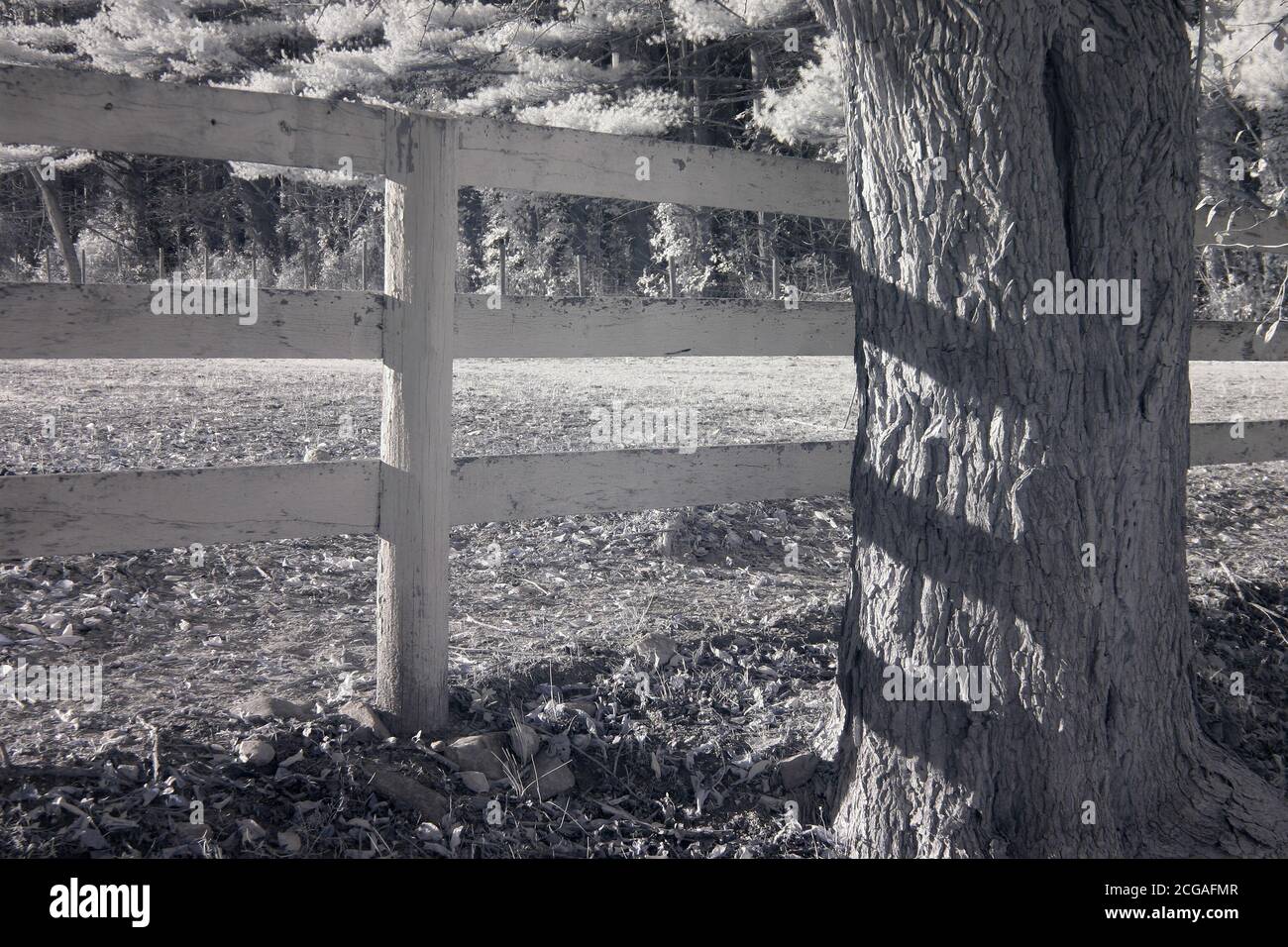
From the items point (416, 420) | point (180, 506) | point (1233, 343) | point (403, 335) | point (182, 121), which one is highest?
point (182, 121)

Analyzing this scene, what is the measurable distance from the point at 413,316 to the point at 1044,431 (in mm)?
1848

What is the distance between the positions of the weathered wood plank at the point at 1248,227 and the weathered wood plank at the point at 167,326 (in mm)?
3970

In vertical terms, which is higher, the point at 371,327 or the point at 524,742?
the point at 371,327

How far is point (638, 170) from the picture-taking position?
3373 mm

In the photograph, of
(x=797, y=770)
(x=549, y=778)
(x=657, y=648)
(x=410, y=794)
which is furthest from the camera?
(x=657, y=648)

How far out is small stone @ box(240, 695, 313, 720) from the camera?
3.13 metres

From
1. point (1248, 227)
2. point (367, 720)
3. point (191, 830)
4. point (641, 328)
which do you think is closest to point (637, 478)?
point (641, 328)

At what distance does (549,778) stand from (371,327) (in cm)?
149

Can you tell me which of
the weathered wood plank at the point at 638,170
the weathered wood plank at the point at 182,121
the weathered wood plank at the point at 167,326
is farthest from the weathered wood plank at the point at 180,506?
the weathered wood plank at the point at 638,170

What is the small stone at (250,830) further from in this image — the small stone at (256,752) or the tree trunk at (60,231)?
the tree trunk at (60,231)

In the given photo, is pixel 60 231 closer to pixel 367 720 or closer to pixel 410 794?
pixel 367 720

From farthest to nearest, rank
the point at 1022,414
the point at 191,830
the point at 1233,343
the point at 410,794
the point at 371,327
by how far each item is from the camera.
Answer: the point at 1233,343
the point at 371,327
the point at 410,794
the point at 1022,414
the point at 191,830

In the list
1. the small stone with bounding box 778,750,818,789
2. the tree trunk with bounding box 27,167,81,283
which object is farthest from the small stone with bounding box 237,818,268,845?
the tree trunk with bounding box 27,167,81,283

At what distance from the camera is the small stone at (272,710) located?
3128mm
